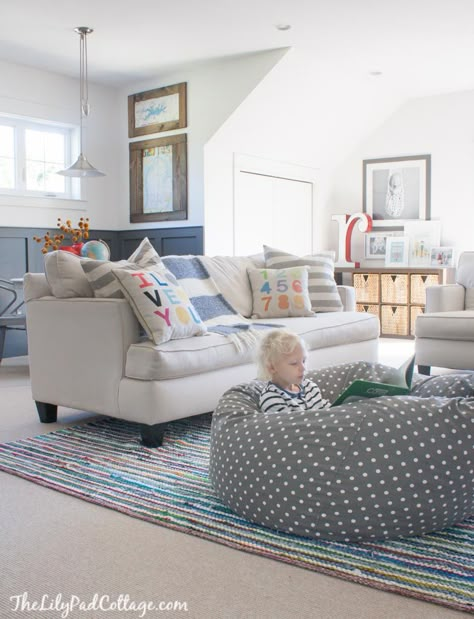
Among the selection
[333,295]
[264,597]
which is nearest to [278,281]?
[333,295]

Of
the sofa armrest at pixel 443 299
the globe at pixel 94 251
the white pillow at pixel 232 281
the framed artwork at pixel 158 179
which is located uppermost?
the framed artwork at pixel 158 179

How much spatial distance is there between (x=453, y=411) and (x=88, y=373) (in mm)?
1762

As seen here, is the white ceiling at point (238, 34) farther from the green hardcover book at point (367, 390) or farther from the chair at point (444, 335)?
the green hardcover book at point (367, 390)

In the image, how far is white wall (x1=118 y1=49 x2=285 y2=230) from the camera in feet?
19.1

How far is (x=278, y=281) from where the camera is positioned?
429 cm

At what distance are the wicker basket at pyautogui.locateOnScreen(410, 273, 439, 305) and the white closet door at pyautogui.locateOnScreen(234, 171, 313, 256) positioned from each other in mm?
1243

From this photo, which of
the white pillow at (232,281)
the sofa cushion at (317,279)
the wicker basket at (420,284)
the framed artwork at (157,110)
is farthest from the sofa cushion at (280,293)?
the wicker basket at (420,284)

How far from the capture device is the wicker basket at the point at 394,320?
22.6 feet

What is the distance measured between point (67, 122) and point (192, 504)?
488 centimetres

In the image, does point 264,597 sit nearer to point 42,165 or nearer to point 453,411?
point 453,411

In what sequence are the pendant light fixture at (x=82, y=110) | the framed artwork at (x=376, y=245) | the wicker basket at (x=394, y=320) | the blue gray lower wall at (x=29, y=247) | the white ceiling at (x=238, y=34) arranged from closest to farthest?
1. the white ceiling at (x=238, y=34)
2. the pendant light fixture at (x=82, y=110)
3. the blue gray lower wall at (x=29, y=247)
4. the wicker basket at (x=394, y=320)
5. the framed artwork at (x=376, y=245)

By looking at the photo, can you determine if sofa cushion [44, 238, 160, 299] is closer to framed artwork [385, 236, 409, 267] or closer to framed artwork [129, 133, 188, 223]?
framed artwork [129, 133, 188, 223]

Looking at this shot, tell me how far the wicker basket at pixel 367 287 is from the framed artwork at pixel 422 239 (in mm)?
443

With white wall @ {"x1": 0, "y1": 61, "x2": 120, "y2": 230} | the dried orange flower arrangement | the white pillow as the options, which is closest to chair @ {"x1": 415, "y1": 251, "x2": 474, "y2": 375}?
the white pillow
